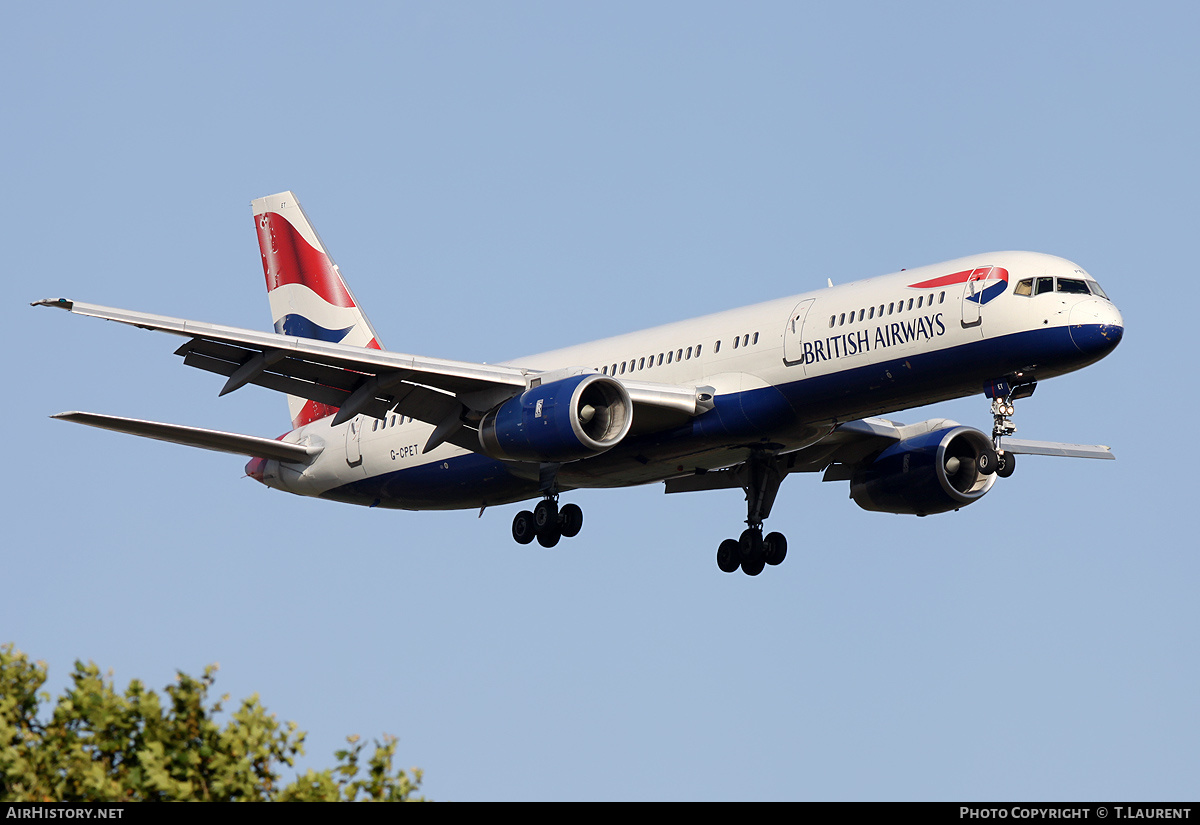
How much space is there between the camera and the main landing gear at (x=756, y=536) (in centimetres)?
4722

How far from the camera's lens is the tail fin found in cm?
5341

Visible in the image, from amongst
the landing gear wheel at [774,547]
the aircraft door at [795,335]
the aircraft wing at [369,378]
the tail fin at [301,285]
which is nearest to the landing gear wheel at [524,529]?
the aircraft wing at [369,378]

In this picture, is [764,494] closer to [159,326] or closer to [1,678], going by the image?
[159,326]

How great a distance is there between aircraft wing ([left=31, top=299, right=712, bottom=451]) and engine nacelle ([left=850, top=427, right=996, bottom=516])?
29.3ft

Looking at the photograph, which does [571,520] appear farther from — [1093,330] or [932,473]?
[1093,330]

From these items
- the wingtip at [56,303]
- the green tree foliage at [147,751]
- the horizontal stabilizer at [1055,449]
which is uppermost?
the horizontal stabilizer at [1055,449]

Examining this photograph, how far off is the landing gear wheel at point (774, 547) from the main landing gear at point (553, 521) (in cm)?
548

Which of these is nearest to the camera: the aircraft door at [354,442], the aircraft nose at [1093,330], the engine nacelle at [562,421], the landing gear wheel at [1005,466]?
the aircraft nose at [1093,330]

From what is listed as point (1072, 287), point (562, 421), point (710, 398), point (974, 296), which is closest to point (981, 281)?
point (974, 296)

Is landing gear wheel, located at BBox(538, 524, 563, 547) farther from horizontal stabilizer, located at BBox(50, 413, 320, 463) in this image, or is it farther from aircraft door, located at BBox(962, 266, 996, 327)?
aircraft door, located at BBox(962, 266, 996, 327)

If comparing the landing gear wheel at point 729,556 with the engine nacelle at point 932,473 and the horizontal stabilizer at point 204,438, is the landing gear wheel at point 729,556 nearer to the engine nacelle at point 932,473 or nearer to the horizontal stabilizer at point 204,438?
the engine nacelle at point 932,473

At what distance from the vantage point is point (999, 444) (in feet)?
132
